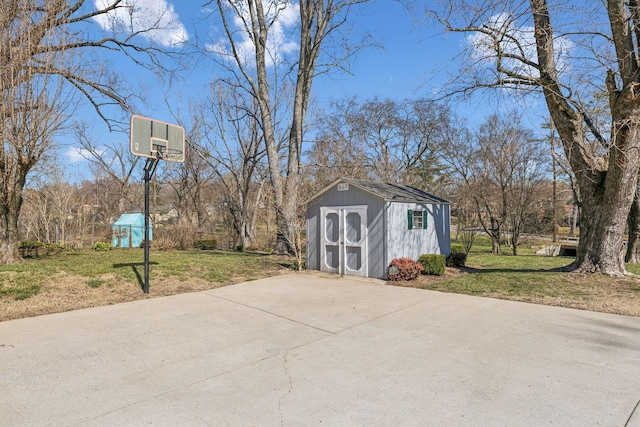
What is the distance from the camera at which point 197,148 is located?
64.3ft

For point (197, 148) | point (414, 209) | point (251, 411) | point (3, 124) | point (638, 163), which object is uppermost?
point (197, 148)

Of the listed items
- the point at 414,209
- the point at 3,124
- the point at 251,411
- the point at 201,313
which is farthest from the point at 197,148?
the point at 251,411

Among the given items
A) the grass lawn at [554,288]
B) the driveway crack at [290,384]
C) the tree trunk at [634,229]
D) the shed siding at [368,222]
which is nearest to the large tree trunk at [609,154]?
the grass lawn at [554,288]

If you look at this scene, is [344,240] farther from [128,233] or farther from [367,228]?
[128,233]

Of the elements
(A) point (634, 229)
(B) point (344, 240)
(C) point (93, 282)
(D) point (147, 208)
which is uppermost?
(D) point (147, 208)

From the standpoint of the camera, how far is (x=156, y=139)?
755 cm

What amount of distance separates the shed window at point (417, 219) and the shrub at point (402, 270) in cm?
109

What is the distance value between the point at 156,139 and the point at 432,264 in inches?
270

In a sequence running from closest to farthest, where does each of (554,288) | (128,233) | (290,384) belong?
(290,384) → (554,288) → (128,233)

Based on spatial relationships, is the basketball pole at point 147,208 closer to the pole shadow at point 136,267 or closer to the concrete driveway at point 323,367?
the pole shadow at point 136,267

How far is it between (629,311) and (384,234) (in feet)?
14.3

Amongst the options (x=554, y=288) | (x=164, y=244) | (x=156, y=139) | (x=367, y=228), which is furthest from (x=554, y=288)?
(x=164, y=244)

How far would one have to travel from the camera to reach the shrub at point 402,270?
7.96 meters

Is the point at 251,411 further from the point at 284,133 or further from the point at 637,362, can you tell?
the point at 284,133
